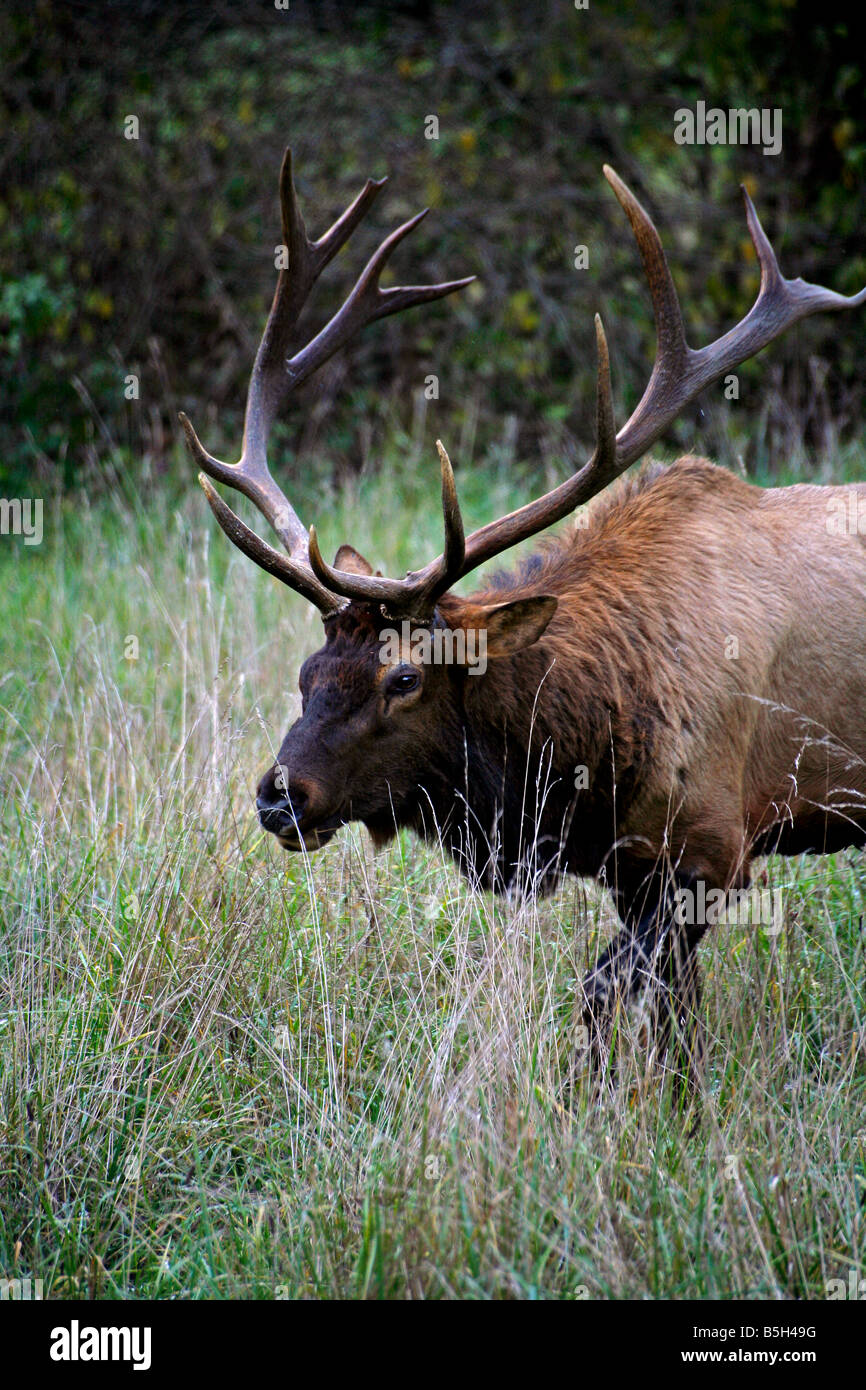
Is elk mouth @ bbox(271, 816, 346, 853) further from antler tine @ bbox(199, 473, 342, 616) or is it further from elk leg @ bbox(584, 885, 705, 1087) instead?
elk leg @ bbox(584, 885, 705, 1087)

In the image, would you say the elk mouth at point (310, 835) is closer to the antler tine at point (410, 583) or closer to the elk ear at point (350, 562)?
the antler tine at point (410, 583)

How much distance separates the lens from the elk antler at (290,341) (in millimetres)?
4062

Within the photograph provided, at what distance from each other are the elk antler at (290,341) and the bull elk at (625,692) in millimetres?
27

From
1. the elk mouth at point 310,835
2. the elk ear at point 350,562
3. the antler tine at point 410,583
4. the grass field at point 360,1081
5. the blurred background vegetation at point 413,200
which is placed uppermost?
the blurred background vegetation at point 413,200

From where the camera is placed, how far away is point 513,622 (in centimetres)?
368

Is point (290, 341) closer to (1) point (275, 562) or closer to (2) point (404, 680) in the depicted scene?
(1) point (275, 562)

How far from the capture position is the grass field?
2668mm

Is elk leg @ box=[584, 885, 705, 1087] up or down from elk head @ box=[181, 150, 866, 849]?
down

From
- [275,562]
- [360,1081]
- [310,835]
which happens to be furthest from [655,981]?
[275,562]

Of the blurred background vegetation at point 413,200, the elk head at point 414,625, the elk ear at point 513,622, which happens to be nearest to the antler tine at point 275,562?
the elk head at point 414,625

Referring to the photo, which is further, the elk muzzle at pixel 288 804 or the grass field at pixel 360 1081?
the elk muzzle at pixel 288 804

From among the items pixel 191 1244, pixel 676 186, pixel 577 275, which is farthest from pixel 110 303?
pixel 191 1244

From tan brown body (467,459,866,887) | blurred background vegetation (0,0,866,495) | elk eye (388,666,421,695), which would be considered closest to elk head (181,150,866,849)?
elk eye (388,666,421,695)
